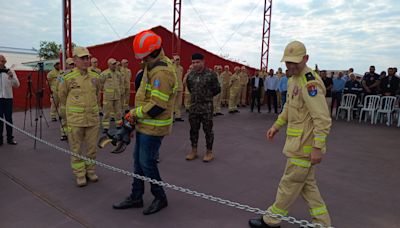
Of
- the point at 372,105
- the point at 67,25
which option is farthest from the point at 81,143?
the point at 372,105

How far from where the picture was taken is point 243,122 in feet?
33.6

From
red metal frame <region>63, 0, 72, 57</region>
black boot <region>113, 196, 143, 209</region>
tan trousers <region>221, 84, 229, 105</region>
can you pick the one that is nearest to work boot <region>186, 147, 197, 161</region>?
black boot <region>113, 196, 143, 209</region>

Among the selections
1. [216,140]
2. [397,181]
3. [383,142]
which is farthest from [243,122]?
[397,181]

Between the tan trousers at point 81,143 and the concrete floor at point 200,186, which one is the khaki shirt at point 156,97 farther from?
the tan trousers at point 81,143

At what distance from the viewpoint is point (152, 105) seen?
297 centimetres

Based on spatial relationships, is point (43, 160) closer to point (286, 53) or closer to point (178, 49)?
point (286, 53)

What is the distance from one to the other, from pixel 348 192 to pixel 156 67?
317 centimetres

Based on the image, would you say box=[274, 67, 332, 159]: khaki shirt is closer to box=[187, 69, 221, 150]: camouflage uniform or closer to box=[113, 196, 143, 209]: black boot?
box=[113, 196, 143, 209]: black boot

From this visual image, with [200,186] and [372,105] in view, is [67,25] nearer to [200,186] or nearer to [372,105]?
[200,186]

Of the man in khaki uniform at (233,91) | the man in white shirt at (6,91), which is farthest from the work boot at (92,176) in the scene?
the man in khaki uniform at (233,91)

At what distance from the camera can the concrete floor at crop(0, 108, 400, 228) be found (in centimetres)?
330

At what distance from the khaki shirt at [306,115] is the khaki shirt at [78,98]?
2.75 metres

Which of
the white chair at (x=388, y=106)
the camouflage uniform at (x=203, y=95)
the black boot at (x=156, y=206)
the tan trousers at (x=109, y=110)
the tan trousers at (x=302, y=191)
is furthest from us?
the white chair at (x=388, y=106)

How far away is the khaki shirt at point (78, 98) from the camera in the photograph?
13.6 ft
